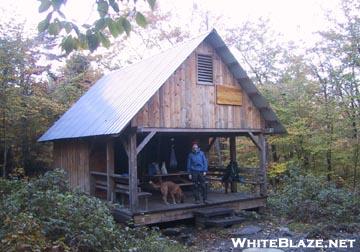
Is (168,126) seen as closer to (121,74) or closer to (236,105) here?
(236,105)

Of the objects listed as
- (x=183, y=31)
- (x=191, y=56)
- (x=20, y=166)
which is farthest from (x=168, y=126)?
(x=183, y=31)

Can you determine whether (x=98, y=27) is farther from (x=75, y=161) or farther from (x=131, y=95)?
(x=75, y=161)

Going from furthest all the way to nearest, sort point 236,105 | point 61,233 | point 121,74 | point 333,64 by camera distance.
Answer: point 333,64, point 121,74, point 236,105, point 61,233

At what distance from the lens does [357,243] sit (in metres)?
8.86

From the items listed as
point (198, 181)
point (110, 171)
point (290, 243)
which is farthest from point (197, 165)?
point (290, 243)

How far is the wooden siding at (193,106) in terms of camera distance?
11352 mm

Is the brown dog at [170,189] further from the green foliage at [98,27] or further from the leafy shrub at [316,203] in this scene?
the green foliage at [98,27]

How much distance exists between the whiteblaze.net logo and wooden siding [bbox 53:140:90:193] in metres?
6.24

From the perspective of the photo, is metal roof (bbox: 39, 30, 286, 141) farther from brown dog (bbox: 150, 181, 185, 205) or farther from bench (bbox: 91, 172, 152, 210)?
brown dog (bbox: 150, 181, 185, 205)

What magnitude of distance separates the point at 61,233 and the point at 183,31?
20.4 metres

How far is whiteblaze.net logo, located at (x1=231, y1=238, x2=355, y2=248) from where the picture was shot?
28.6 ft

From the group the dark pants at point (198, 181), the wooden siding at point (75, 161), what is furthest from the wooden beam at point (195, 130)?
the wooden siding at point (75, 161)

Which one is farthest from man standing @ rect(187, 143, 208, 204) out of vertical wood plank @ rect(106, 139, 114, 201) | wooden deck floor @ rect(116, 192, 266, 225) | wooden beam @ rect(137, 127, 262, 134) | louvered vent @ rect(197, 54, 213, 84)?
vertical wood plank @ rect(106, 139, 114, 201)

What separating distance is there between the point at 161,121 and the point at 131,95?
136 centimetres
